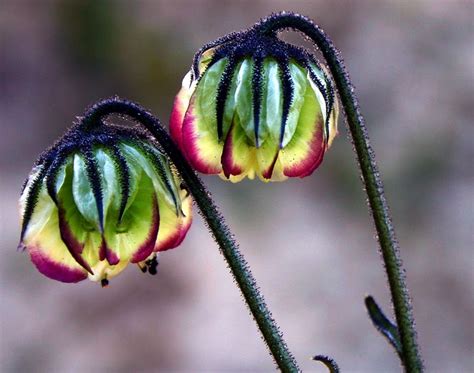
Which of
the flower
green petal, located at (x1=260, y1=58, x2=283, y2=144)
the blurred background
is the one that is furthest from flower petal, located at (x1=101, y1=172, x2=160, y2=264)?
the blurred background

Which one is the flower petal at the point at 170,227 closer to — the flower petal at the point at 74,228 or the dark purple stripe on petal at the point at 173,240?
the dark purple stripe on petal at the point at 173,240

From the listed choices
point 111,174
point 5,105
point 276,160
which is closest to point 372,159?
point 276,160

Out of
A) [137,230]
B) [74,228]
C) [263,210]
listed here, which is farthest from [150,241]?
[263,210]

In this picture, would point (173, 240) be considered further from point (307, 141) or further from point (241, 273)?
point (307, 141)

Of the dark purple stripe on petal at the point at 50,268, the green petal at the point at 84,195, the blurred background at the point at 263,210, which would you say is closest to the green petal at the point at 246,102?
the green petal at the point at 84,195

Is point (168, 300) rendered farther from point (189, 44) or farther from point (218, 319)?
point (189, 44)

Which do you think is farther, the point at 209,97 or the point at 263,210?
the point at 263,210

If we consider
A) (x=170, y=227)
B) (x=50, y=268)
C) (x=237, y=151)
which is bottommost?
(x=50, y=268)
